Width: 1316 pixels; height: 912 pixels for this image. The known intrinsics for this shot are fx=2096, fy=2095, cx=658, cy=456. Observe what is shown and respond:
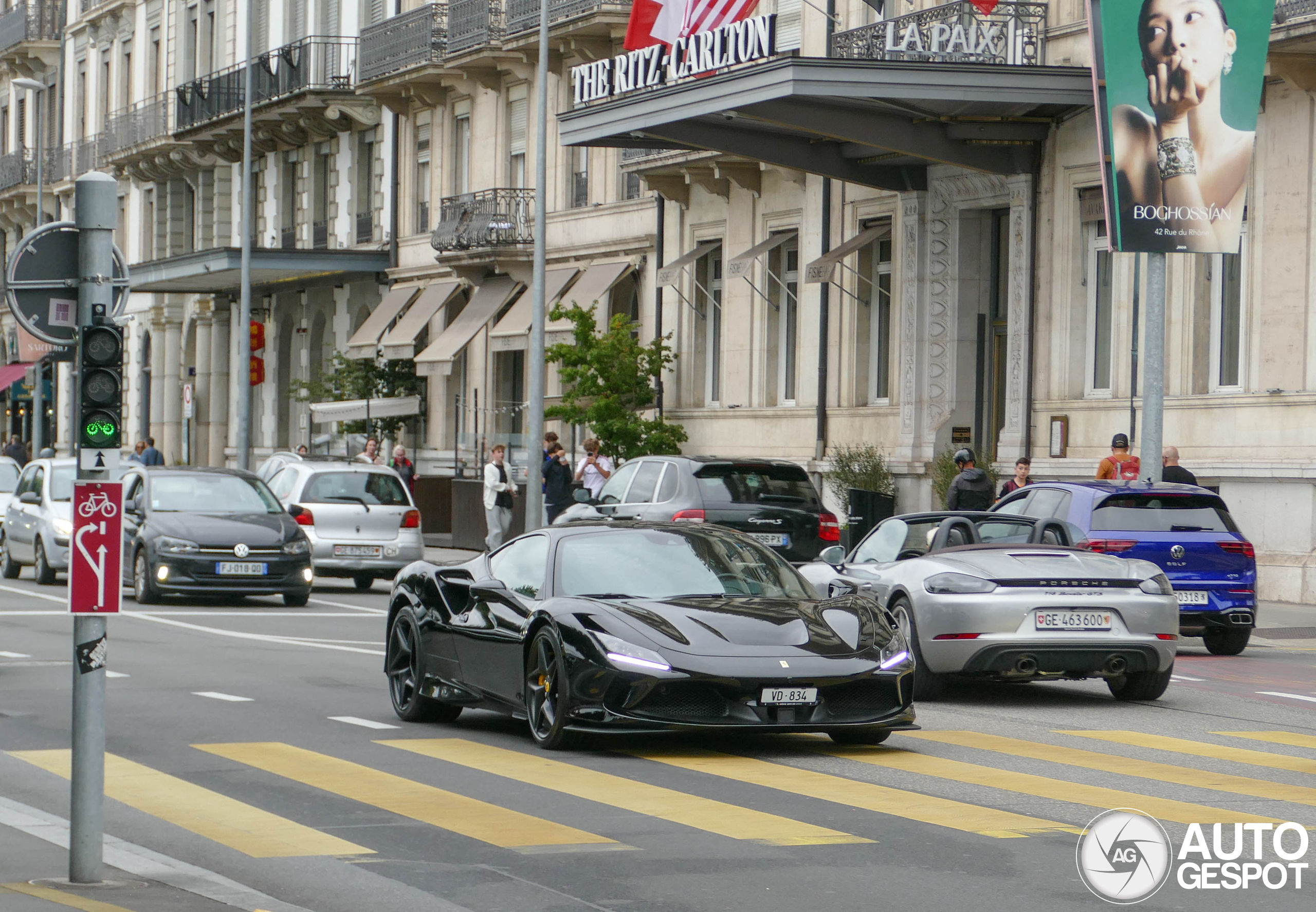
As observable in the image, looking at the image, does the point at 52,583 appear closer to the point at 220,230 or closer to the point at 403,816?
the point at 403,816

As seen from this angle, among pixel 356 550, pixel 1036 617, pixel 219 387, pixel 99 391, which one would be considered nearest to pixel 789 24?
pixel 356 550

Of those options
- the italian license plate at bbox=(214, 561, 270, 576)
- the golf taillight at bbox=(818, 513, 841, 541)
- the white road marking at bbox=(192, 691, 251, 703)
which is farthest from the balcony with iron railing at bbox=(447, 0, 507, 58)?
the white road marking at bbox=(192, 691, 251, 703)

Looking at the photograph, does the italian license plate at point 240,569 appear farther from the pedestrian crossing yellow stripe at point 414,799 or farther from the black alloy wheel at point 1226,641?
the pedestrian crossing yellow stripe at point 414,799

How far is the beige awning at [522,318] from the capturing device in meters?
37.9

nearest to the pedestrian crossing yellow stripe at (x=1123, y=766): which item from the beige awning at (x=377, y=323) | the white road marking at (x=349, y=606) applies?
the white road marking at (x=349, y=606)

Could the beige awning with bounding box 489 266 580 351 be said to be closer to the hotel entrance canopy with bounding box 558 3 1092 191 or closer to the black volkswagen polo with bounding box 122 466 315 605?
the hotel entrance canopy with bounding box 558 3 1092 191

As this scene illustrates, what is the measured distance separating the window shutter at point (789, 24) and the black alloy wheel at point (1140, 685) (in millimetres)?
20180

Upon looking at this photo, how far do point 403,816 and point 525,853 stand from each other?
3.61 feet

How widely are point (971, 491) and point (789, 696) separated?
1267 cm

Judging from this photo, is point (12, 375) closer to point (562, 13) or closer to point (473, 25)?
point (473, 25)

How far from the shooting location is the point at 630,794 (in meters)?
9.54

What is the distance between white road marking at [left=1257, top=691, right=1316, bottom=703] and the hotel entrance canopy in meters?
11.9

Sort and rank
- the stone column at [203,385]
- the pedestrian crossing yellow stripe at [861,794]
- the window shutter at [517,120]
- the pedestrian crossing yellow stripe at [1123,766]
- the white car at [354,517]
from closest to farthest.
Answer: the pedestrian crossing yellow stripe at [861,794] < the pedestrian crossing yellow stripe at [1123,766] < the white car at [354,517] < the window shutter at [517,120] < the stone column at [203,385]

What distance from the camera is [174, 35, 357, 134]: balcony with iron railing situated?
4659cm
